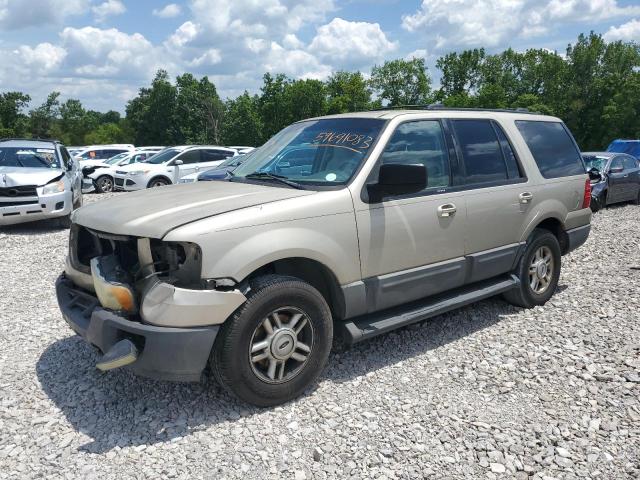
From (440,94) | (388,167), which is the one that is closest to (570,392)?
(388,167)

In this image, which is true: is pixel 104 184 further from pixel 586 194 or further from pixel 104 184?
pixel 586 194

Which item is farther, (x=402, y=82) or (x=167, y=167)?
(x=402, y=82)

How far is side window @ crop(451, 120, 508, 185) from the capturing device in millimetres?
4617

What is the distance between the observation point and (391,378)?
4.01 meters

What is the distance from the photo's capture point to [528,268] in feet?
17.5

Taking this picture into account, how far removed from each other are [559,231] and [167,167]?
14.2 meters

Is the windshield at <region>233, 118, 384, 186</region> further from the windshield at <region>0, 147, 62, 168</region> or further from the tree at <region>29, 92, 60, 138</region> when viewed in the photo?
the tree at <region>29, 92, 60, 138</region>

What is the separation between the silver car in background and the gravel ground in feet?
17.5

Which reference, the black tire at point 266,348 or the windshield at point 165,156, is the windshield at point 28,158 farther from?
Result: the black tire at point 266,348

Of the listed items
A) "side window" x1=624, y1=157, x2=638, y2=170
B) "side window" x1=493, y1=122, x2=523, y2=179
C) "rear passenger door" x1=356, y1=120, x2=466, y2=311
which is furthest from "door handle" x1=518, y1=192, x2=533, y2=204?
"side window" x1=624, y1=157, x2=638, y2=170

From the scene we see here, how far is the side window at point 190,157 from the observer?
17594mm

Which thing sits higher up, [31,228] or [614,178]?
[31,228]

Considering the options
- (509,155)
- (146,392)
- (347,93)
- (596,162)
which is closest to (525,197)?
(509,155)

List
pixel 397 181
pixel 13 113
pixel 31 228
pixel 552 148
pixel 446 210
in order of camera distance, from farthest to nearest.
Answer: pixel 13 113 → pixel 31 228 → pixel 552 148 → pixel 446 210 → pixel 397 181
